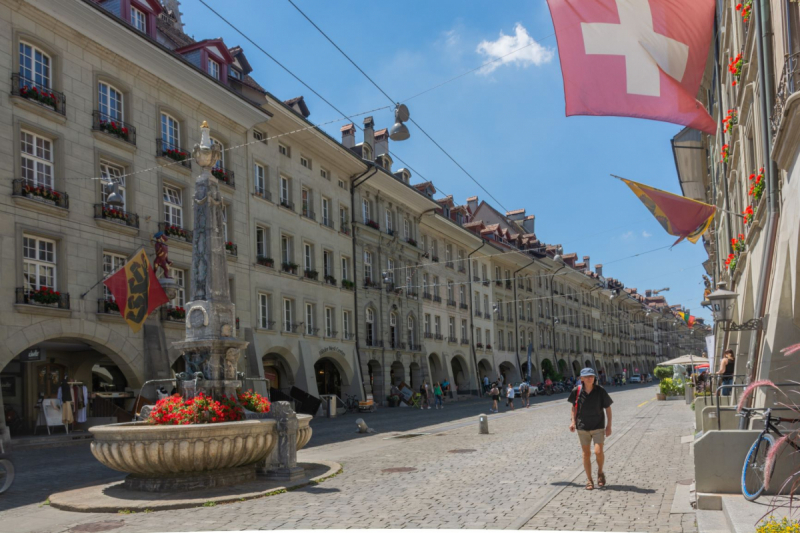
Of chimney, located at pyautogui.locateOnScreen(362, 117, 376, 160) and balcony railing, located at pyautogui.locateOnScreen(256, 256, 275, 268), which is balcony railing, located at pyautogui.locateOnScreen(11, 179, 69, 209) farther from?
chimney, located at pyautogui.locateOnScreen(362, 117, 376, 160)

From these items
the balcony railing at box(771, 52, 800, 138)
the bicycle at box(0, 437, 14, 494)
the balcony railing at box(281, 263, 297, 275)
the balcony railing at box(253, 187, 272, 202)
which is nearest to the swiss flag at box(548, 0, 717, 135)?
the balcony railing at box(771, 52, 800, 138)

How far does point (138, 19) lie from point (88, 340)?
1144 cm

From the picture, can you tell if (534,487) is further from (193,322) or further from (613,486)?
(193,322)

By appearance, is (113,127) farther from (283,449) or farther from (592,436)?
(592,436)

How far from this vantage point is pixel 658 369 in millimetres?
59969

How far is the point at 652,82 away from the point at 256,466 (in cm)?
827

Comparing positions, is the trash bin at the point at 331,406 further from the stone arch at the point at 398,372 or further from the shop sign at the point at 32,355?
the shop sign at the point at 32,355

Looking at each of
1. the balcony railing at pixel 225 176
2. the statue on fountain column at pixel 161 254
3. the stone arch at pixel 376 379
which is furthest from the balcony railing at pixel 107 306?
the stone arch at pixel 376 379

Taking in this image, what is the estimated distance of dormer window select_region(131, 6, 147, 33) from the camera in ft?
85.8

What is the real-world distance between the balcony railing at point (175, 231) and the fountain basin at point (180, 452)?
52.1 ft

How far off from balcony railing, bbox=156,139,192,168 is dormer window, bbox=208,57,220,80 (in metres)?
3.90

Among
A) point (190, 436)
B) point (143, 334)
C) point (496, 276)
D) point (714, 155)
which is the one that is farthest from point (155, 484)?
point (496, 276)

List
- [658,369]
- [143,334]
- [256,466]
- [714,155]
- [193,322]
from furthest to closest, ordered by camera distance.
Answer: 1. [658,369]
2. [714,155]
3. [143,334]
4. [193,322]
5. [256,466]

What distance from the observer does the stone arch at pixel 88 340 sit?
20.6m
